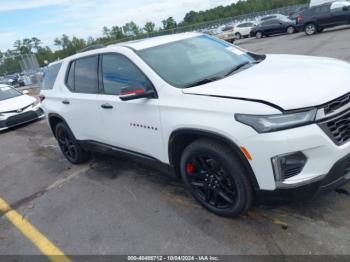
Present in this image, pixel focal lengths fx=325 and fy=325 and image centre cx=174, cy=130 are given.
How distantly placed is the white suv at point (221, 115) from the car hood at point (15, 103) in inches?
239

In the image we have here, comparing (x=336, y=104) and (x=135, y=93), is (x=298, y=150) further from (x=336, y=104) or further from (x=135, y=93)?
(x=135, y=93)

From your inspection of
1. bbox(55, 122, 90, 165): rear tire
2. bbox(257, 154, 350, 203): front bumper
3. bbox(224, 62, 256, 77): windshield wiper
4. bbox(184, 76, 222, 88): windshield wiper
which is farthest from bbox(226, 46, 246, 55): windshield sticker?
bbox(55, 122, 90, 165): rear tire

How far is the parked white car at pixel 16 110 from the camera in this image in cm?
951

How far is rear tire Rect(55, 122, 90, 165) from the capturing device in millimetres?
5285

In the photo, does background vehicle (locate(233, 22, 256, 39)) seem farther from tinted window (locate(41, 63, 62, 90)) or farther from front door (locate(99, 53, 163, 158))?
front door (locate(99, 53, 163, 158))

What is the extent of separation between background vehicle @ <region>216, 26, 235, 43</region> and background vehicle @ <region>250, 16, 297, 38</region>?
310 cm

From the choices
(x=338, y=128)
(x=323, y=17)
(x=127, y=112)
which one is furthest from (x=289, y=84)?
(x=323, y=17)

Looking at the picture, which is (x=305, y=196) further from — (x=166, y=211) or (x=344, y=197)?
(x=166, y=211)

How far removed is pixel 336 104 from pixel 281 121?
0.52 metres

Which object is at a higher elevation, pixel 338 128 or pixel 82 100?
pixel 82 100

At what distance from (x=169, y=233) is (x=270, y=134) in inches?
58.2

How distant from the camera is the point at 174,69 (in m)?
3.53

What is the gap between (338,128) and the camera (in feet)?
8.64

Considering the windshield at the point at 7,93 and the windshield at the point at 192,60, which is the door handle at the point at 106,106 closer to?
the windshield at the point at 192,60
